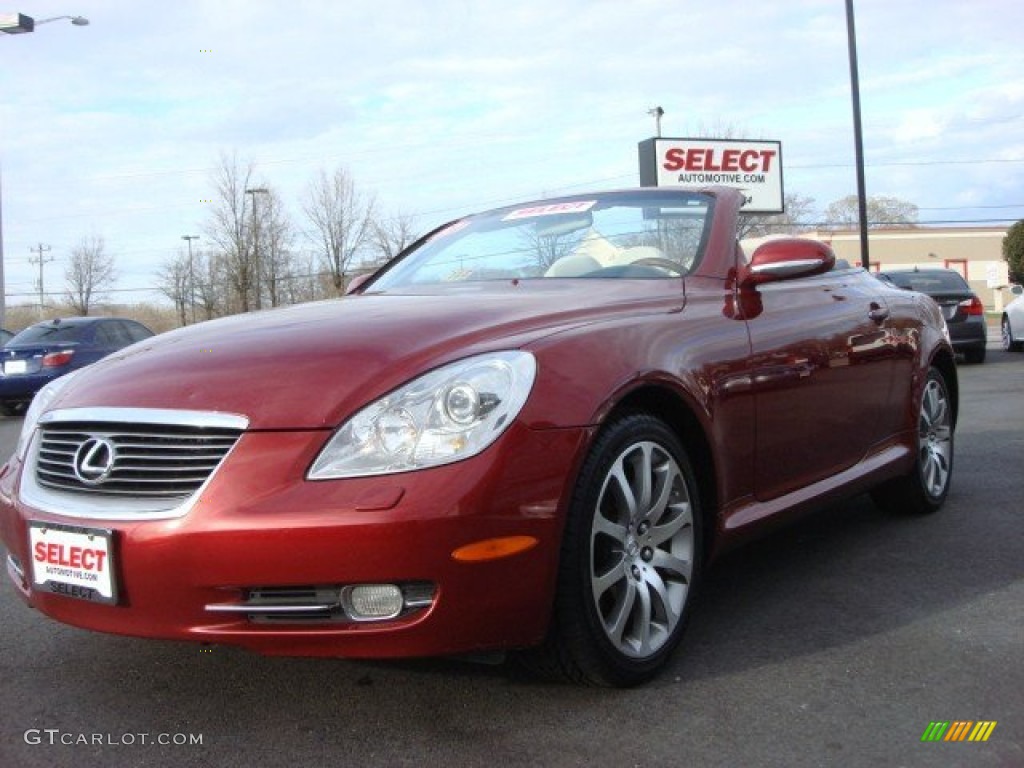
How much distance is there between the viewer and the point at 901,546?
4.27 metres

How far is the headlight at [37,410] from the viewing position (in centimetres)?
289

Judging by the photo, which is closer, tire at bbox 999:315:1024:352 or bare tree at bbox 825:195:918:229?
tire at bbox 999:315:1024:352

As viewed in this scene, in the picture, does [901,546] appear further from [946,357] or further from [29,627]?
[29,627]

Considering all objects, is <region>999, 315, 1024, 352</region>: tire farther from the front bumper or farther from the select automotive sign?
the front bumper

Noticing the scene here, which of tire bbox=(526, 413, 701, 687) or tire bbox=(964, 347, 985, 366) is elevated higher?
tire bbox=(526, 413, 701, 687)

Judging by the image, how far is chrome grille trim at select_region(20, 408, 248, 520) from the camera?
2.39 m

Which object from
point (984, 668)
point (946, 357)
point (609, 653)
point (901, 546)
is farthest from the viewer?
point (946, 357)

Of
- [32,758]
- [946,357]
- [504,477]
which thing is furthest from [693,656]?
[946,357]

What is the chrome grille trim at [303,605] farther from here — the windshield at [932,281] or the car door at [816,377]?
the windshield at [932,281]

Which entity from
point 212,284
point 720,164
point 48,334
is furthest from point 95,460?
point 212,284

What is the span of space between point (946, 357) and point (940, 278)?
10.5 meters

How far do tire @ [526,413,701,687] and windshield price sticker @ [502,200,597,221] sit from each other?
1436 mm

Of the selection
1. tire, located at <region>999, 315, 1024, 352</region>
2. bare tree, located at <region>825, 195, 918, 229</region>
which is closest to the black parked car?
tire, located at <region>999, 315, 1024, 352</region>

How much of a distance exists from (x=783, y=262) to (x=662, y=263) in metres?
0.42
